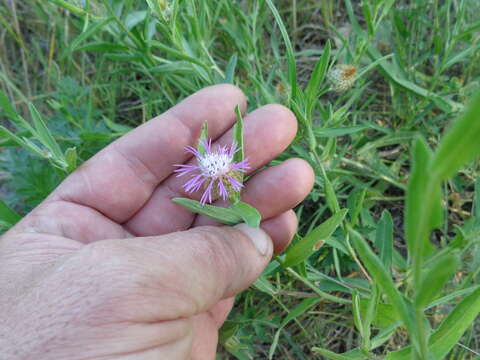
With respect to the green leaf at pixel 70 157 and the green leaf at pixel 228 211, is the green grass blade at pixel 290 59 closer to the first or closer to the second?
Answer: the green leaf at pixel 228 211

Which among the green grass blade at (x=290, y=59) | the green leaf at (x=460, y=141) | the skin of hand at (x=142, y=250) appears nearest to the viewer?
the green leaf at (x=460, y=141)

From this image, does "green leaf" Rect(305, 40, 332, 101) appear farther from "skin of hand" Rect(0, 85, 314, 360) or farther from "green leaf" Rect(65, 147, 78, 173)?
"green leaf" Rect(65, 147, 78, 173)

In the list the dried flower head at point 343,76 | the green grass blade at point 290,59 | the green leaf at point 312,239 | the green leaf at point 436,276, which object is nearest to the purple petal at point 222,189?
the green leaf at point 312,239

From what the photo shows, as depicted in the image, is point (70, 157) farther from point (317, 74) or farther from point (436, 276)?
point (436, 276)

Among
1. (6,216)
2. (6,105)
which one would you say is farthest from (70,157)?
(6,216)

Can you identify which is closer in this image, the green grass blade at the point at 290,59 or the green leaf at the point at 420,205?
the green leaf at the point at 420,205

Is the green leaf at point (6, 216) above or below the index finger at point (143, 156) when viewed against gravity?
below

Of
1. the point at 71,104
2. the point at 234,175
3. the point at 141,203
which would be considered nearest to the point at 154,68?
the point at 141,203
